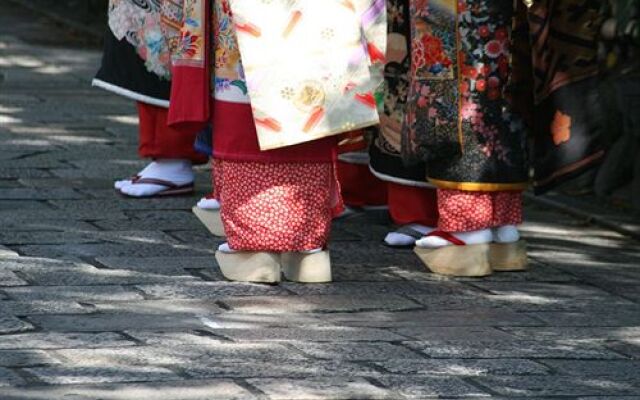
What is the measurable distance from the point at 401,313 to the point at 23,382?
1459 millimetres

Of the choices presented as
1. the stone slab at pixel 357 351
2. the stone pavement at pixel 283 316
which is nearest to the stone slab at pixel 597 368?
the stone pavement at pixel 283 316

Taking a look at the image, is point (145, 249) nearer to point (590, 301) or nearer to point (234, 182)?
point (234, 182)

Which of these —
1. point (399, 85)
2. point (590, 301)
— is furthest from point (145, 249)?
point (590, 301)

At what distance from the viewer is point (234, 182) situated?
17.7ft

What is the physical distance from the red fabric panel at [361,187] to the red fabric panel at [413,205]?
54cm

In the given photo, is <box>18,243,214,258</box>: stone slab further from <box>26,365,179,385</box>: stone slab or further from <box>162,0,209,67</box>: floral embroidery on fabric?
<box>26,365,179,385</box>: stone slab

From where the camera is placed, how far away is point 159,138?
7.00m

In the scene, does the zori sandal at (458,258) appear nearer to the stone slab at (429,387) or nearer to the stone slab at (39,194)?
the stone slab at (429,387)

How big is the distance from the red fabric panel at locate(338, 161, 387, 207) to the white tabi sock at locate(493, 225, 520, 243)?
1.01m

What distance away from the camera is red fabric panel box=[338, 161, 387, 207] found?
6742mm

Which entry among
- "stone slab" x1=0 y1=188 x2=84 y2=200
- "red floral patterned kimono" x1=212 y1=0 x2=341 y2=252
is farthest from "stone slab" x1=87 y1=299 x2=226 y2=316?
"stone slab" x1=0 y1=188 x2=84 y2=200

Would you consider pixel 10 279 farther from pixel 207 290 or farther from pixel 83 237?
pixel 83 237

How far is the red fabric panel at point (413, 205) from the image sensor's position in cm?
611

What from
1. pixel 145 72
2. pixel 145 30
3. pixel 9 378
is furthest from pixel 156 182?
pixel 9 378
